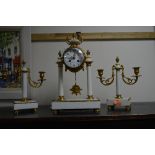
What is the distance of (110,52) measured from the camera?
4.87 ft

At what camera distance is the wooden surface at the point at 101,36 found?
4.75 ft

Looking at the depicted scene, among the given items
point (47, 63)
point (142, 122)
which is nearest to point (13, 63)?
point (47, 63)

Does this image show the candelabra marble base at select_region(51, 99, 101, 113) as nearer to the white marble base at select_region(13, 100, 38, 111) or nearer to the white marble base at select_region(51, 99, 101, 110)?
the white marble base at select_region(51, 99, 101, 110)

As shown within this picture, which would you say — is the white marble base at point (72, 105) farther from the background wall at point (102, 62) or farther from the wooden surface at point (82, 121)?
the background wall at point (102, 62)

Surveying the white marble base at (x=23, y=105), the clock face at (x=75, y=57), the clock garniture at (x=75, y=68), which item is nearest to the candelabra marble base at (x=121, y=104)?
the clock garniture at (x=75, y=68)

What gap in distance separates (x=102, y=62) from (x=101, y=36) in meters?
0.15

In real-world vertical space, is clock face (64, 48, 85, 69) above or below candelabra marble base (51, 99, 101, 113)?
above

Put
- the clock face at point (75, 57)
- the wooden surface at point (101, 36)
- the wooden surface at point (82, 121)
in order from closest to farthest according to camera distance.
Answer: the wooden surface at point (82, 121) < the clock face at point (75, 57) < the wooden surface at point (101, 36)

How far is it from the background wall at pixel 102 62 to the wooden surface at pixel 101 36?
0.08 feet

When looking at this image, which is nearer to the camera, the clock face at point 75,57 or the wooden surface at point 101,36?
the clock face at point 75,57

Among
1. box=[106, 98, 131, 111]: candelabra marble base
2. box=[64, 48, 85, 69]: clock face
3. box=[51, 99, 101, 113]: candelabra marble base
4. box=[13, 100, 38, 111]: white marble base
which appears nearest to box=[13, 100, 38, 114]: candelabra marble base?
box=[13, 100, 38, 111]: white marble base

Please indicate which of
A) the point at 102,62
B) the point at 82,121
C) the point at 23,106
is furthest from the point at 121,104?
the point at 23,106

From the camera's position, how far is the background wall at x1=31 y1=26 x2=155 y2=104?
1464 mm

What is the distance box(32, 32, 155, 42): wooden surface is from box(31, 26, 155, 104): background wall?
0.9 inches
